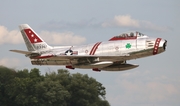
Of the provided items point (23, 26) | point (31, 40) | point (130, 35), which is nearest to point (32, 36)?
point (31, 40)

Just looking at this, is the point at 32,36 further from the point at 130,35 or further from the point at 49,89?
the point at 49,89

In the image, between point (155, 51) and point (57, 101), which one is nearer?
point (155, 51)

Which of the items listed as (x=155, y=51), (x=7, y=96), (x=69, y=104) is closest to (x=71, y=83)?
(x=69, y=104)

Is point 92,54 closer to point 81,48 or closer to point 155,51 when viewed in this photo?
point 81,48

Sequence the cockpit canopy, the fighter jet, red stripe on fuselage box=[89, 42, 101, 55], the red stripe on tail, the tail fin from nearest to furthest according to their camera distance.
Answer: the fighter jet < the cockpit canopy < red stripe on fuselage box=[89, 42, 101, 55] < the tail fin < the red stripe on tail

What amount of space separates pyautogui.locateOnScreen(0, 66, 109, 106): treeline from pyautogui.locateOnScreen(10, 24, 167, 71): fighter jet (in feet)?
82.8

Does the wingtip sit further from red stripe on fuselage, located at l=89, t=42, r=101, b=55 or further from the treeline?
the treeline

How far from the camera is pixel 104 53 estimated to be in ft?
218

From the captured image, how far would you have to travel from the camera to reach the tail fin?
7131cm

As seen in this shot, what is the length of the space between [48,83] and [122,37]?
132 feet

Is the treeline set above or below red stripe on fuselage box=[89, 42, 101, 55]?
below

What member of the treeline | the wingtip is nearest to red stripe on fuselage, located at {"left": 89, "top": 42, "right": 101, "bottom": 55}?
the wingtip

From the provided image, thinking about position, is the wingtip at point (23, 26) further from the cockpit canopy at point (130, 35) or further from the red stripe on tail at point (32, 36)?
the cockpit canopy at point (130, 35)

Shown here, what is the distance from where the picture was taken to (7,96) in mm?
101750
